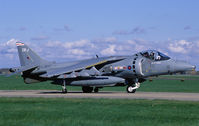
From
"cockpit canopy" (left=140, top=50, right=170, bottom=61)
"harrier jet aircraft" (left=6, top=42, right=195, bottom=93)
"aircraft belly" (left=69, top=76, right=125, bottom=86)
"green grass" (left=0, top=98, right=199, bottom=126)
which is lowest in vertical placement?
"green grass" (left=0, top=98, right=199, bottom=126)

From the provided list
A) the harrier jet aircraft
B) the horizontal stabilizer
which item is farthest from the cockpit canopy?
the horizontal stabilizer

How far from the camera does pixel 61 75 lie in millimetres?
28469

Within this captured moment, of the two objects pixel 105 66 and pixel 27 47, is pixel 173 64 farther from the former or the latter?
pixel 27 47

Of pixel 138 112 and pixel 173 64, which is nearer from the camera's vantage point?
pixel 138 112

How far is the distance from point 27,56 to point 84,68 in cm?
608

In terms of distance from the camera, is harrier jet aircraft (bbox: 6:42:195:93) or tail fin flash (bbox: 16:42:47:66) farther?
tail fin flash (bbox: 16:42:47:66)

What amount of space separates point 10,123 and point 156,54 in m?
18.1

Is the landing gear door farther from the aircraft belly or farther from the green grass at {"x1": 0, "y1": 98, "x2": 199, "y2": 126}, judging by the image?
the green grass at {"x1": 0, "y1": 98, "x2": 199, "y2": 126}

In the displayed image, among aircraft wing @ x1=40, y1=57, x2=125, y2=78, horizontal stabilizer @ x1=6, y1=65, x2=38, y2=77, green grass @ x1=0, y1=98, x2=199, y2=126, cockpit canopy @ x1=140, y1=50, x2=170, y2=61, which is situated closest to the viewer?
green grass @ x1=0, y1=98, x2=199, y2=126

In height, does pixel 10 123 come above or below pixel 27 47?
below

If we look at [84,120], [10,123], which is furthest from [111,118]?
[10,123]

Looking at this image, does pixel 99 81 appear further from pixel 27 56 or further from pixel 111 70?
pixel 27 56

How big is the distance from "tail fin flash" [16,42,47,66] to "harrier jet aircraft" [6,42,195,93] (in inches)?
42.3

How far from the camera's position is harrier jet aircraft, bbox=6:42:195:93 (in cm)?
2731
